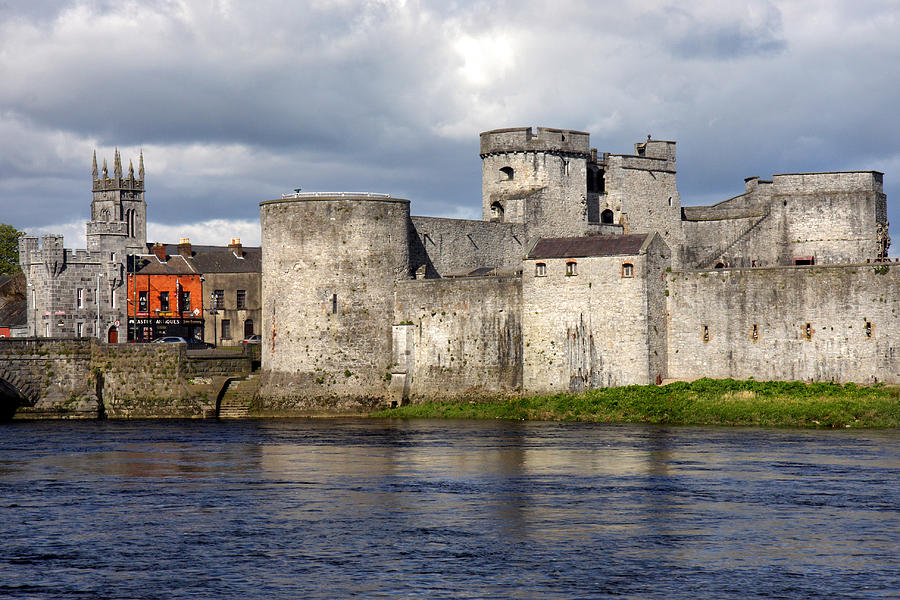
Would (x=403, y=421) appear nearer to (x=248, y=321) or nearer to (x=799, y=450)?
(x=799, y=450)

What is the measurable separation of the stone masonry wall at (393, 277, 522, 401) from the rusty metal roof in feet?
5.71

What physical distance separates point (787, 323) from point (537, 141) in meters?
20.1

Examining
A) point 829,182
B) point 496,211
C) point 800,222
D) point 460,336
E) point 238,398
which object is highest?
point 829,182

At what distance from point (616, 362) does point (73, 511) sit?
26894mm

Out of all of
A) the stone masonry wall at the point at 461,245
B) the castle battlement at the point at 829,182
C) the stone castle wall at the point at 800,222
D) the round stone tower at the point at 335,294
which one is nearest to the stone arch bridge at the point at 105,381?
the round stone tower at the point at 335,294

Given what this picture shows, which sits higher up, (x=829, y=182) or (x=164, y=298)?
(x=829, y=182)

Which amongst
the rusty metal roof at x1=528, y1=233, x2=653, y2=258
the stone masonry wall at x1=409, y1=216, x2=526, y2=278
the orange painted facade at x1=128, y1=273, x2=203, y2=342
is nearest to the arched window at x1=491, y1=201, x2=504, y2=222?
the stone masonry wall at x1=409, y1=216, x2=526, y2=278

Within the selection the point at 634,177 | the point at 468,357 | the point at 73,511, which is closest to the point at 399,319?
the point at 468,357

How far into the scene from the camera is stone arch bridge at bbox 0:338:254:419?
5803 cm

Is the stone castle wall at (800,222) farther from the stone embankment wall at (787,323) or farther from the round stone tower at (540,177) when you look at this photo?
the stone embankment wall at (787,323)

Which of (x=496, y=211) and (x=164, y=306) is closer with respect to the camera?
(x=496, y=211)

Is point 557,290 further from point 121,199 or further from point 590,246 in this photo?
point 121,199

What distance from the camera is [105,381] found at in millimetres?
58969

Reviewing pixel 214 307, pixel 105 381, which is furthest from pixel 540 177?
pixel 214 307
